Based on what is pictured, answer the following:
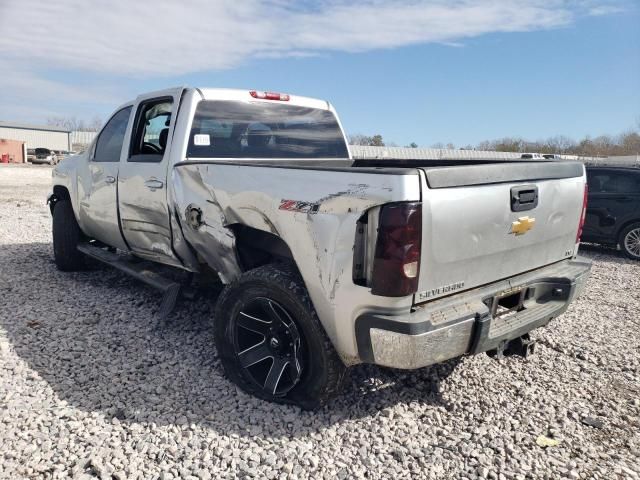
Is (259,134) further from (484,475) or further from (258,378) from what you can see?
(484,475)

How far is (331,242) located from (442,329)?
719mm

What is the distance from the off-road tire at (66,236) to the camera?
20.0ft

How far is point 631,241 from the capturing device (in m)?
8.98

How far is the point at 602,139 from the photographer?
5994 centimetres

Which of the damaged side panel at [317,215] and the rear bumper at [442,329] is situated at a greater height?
the damaged side panel at [317,215]

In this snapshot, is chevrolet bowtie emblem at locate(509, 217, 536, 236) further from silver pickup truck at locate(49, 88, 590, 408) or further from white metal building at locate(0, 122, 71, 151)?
white metal building at locate(0, 122, 71, 151)

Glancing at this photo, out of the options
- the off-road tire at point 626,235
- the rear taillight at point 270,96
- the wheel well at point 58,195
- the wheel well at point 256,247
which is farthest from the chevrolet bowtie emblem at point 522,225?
the off-road tire at point 626,235

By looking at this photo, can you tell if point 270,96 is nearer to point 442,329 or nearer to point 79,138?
point 442,329

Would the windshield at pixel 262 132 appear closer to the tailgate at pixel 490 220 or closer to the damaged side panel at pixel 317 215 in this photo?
the damaged side panel at pixel 317 215

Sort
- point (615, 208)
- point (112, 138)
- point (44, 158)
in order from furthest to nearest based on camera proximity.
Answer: point (44, 158) < point (615, 208) < point (112, 138)

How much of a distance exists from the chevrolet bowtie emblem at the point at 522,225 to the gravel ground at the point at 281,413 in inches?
46.3

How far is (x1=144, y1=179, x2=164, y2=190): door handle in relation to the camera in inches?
162

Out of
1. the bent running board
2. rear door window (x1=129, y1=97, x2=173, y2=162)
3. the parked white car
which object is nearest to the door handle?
rear door window (x1=129, y1=97, x2=173, y2=162)

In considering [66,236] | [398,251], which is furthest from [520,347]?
[66,236]
